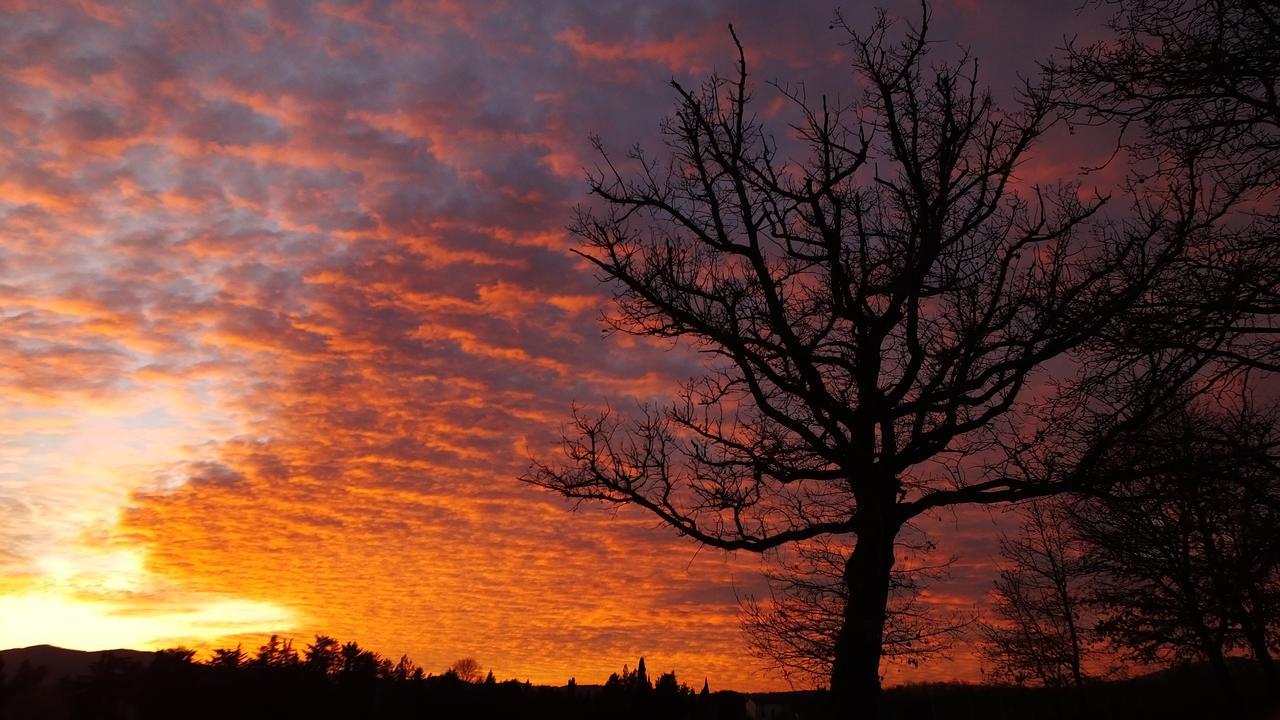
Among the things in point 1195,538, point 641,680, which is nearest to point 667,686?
point 641,680

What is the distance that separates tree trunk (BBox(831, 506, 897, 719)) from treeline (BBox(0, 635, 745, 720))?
3.82 meters

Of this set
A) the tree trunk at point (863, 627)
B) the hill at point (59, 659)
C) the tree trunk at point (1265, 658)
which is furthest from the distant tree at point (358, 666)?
the tree trunk at point (1265, 658)

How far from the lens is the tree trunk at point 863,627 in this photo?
9.84 metres

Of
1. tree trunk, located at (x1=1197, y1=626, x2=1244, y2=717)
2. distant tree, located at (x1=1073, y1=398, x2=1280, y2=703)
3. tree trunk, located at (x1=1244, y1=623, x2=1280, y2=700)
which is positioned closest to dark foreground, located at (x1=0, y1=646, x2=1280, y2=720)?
distant tree, located at (x1=1073, y1=398, x2=1280, y2=703)

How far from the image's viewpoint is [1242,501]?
7.95 m

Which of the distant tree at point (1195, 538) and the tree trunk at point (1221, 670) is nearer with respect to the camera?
the distant tree at point (1195, 538)

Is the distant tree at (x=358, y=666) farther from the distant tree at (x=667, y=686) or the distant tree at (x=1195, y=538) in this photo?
the distant tree at (x=1195, y=538)

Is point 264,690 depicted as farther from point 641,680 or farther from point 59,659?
point 641,680

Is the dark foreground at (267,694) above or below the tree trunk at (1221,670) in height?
below

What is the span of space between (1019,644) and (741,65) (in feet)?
96.9

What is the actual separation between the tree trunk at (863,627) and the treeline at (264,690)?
3.82 metres

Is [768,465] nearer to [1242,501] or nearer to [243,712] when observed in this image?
[1242,501]

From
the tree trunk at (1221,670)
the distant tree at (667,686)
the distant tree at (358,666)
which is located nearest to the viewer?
the distant tree at (358,666)

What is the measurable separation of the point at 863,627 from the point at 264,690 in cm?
680
